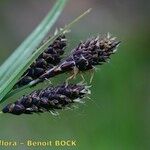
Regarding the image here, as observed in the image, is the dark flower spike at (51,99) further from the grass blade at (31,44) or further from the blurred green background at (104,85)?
the blurred green background at (104,85)

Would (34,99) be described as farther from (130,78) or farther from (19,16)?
(19,16)

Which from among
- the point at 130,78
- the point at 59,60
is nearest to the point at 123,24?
the point at 130,78

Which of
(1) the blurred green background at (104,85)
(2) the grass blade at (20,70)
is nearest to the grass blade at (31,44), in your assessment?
(2) the grass blade at (20,70)

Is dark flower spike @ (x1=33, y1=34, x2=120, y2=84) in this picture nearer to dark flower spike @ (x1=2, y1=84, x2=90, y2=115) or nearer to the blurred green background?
dark flower spike @ (x1=2, y1=84, x2=90, y2=115)

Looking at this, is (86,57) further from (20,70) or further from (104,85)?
(104,85)

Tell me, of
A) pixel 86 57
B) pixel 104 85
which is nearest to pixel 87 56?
pixel 86 57

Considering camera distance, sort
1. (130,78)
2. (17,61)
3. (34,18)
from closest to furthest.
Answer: (17,61) < (130,78) < (34,18)
